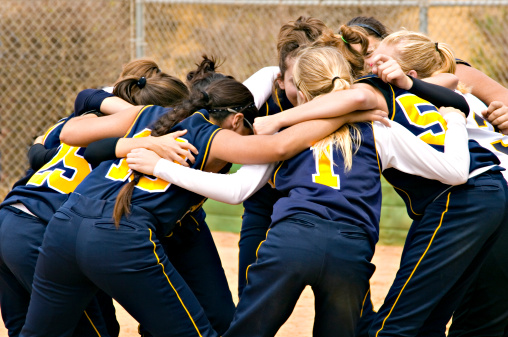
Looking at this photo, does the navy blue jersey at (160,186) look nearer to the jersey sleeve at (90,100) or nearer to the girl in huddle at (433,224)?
the girl in huddle at (433,224)

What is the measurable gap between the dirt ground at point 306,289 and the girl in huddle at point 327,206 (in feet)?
5.85

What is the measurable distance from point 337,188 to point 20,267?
1.54m

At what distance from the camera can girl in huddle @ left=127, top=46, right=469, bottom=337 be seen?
2.53 meters

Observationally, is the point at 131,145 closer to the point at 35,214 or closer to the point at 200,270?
the point at 35,214

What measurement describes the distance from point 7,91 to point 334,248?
660 cm

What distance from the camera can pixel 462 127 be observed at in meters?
2.88

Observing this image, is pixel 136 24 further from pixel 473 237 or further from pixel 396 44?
pixel 473 237

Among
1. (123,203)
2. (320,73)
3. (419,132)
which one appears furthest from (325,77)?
(123,203)

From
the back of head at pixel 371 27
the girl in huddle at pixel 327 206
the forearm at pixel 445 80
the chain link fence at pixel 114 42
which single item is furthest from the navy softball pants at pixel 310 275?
the chain link fence at pixel 114 42

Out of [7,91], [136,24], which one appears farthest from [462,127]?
Answer: [7,91]

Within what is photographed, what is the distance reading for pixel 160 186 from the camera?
279 centimetres

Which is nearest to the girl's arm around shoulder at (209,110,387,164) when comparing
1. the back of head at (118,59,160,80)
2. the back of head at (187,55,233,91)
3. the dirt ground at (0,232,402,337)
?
the back of head at (187,55,233,91)

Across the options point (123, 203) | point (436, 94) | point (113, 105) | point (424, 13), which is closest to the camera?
point (123, 203)

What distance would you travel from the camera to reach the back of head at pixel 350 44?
3213 millimetres
